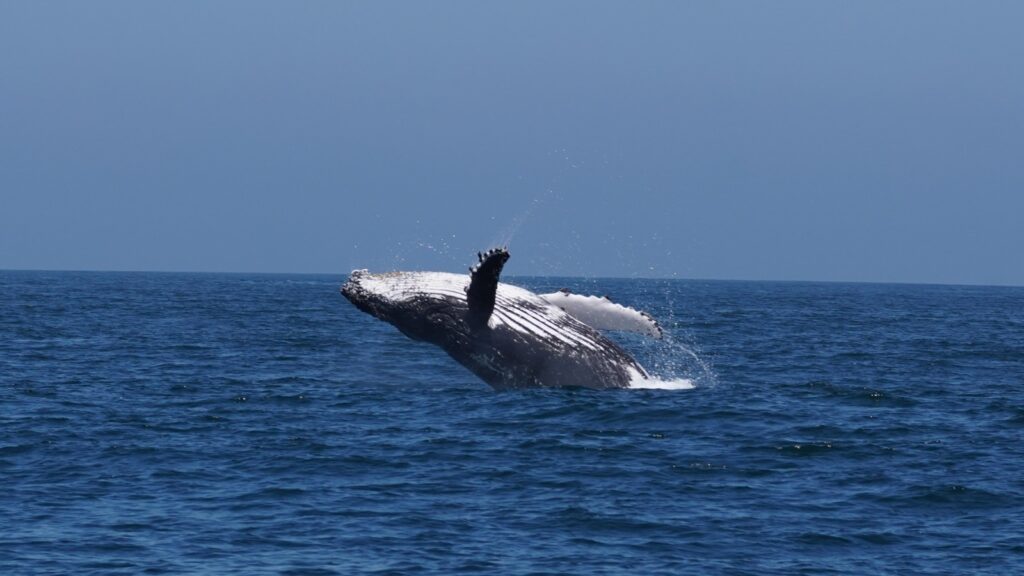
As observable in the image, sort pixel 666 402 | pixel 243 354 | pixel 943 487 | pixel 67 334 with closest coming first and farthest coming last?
pixel 943 487
pixel 666 402
pixel 243 354
pixel 67 334

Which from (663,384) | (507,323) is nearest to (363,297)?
(507,323)

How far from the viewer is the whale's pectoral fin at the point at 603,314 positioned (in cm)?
1881

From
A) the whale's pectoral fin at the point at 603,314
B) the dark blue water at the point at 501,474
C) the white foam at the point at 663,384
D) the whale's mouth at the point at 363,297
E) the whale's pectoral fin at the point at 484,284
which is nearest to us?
the dark blue water at the point at 501,474

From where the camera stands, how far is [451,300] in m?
19.4

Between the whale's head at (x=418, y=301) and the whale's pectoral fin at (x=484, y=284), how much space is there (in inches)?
10.8

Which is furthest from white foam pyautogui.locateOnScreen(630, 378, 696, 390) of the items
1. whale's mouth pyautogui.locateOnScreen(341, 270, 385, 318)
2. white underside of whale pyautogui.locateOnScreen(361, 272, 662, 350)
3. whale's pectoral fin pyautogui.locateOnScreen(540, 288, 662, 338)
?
whale's mouth pyautogui.locateOnScreen(341, 270, 385, 318)

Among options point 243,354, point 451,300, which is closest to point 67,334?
point 243,354

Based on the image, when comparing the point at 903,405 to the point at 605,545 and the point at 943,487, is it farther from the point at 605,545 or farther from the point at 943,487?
the point at 605,545

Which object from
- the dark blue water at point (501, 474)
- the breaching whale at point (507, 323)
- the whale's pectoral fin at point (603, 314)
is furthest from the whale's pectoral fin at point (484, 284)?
the dark blue water at point (501, 474)

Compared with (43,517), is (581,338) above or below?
above

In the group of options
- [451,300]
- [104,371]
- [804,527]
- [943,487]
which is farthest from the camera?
[104,371]

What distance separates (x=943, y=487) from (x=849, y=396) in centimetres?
887

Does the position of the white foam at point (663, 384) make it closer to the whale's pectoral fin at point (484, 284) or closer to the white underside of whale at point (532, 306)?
the white underside of whale at point (532, 306)

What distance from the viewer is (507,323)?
761 inches
